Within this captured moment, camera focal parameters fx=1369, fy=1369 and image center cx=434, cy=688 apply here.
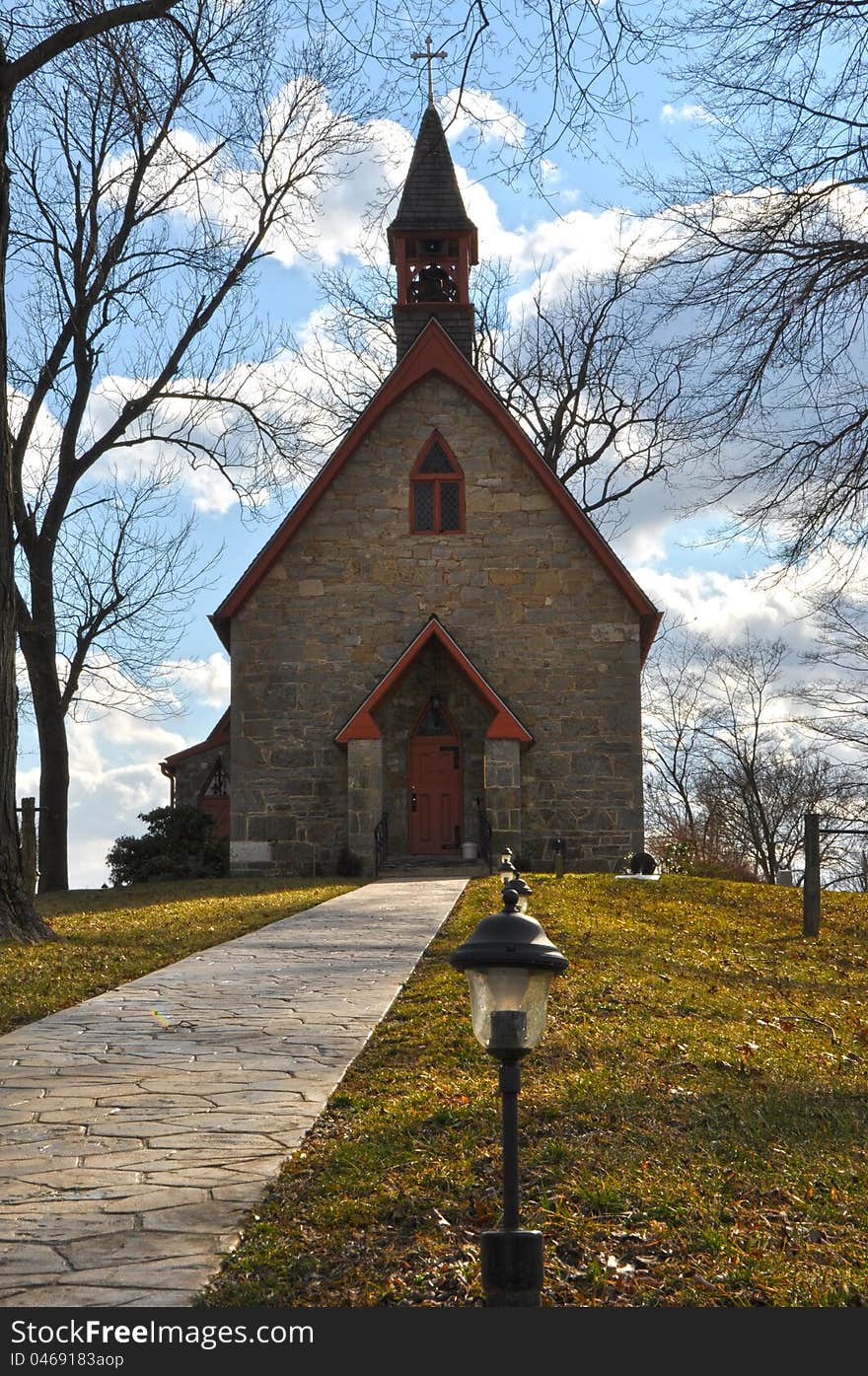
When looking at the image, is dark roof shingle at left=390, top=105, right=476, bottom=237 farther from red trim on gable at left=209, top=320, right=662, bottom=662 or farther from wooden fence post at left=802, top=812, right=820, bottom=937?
wooden fence post at left=802, top=812, right=820, bottom=937

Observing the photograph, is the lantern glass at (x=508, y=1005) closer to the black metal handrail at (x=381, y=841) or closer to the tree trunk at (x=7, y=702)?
the tree trunk at (x=7, y=702)

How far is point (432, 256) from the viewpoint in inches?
1107

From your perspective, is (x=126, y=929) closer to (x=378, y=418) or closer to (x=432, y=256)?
(x=378, y=418)

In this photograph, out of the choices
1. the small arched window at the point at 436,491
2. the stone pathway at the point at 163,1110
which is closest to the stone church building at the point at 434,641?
the small arched window at the point at 436,491

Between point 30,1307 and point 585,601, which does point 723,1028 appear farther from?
point 585,601

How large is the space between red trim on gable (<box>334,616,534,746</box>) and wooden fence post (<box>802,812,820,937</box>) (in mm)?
7977

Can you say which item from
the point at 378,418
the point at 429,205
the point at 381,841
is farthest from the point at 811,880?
the point at 429,205

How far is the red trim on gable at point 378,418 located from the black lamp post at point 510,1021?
2099 centimetres

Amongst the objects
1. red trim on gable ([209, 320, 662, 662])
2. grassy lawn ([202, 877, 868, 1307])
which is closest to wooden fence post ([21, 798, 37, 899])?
red trim on gable ([209, 320, 662, 662])

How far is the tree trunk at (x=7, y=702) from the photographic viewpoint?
507 inches

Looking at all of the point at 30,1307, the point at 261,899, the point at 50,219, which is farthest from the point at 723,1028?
the point at 50,219

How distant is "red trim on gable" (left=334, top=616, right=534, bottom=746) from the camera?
78.0 feet

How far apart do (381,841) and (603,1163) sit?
61.0 ft

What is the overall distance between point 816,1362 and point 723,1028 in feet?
16.8
